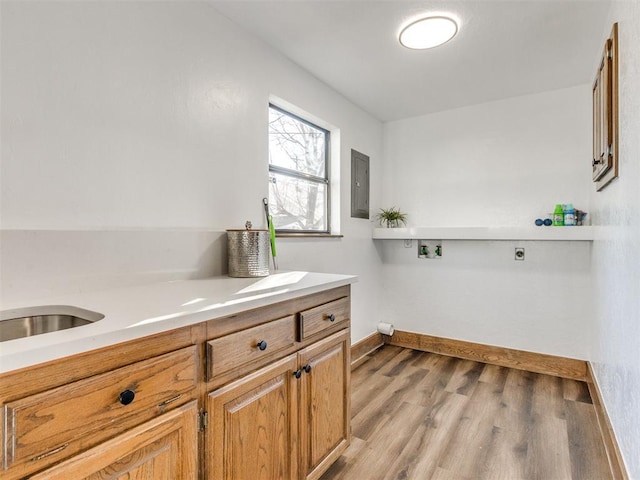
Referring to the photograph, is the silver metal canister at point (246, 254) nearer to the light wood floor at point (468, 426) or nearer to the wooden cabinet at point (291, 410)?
the wooden cabinet at point (291, 410)

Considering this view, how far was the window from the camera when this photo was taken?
2.20 m

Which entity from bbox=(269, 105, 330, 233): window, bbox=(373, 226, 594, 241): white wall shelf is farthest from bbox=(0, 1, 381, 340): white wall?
bbox=(373, 226, 594, 241): white wall shelf

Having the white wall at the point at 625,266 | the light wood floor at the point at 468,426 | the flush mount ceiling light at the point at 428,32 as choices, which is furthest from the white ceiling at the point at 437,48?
the light wood floor at the point at 468,426

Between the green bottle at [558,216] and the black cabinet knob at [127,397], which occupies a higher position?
the green bottle at [558,216]

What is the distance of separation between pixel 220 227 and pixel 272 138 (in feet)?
2.54

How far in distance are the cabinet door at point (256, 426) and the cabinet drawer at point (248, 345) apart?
0.05 metres

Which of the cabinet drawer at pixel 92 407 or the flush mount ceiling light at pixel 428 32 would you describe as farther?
the flush mount ceiling light at pixel 428 32

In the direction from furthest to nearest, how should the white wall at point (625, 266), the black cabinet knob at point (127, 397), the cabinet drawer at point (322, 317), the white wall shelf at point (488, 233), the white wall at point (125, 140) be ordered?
1. the white wall shelf at point (488, 233)
2. the cabinet drawer at point (322, 317)
3. the white wall at point (625, 266)
4. the white wall at point (125, 140)
5. the black cabinet knob at point (127, 397)

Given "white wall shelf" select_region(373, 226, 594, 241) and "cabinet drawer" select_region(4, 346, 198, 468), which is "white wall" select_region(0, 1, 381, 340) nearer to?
"cabinet drawer" select_region(4, 346, 198, 468)

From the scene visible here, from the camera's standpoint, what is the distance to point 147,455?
807mm

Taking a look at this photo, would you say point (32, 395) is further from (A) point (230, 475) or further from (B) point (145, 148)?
(B) point (145, 148)

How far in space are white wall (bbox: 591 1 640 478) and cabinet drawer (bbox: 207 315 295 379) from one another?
121cm

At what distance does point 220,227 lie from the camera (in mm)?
1720

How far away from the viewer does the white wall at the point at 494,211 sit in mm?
2586
